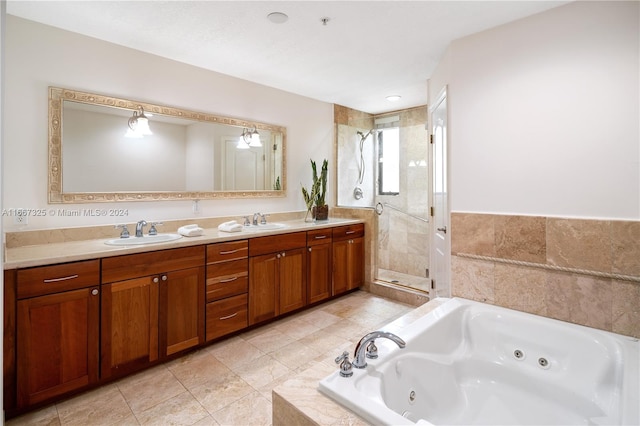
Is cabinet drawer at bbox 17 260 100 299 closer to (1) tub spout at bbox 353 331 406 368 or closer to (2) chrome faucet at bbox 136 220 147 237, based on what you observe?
(2) chrome faucet at bbox 136 220 147 237

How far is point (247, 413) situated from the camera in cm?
177

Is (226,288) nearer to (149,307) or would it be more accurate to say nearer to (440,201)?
(149,307)

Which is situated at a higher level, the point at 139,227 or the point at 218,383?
the point at 139,227

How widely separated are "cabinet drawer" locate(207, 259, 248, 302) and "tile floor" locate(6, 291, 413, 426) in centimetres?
42

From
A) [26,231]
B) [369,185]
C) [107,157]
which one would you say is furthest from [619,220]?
[26,231]

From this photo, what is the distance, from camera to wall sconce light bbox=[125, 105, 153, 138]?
8.21 ft

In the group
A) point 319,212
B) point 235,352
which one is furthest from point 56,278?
point 319,212

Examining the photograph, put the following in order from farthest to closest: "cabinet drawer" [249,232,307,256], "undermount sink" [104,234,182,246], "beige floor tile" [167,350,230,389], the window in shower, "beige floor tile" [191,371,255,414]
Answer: the window in shower, "cabinet drawer" [249,232,307,256], "undermount sink" [104,234,182,246], "beige floor tile" [167,350,230,389], "beige floor tile" [191,371,255,414]

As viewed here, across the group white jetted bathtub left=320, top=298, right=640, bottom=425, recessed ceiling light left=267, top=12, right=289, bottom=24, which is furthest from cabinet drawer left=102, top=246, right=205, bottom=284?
recessed ceiling light left=267, top=12, right=289, bottom=24

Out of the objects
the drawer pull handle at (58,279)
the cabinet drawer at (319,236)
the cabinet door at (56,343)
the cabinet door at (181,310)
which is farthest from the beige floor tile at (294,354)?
the drawer pull handle at (58,279)

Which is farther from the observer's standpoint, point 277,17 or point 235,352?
point 235,352

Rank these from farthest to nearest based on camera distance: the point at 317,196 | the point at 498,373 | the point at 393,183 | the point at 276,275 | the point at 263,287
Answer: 1. the point at 393,183
2. the point at 317,196
3. the point at 276,275
4. the point at 263,287
5. the point at 498,373

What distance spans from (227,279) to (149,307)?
0.58m

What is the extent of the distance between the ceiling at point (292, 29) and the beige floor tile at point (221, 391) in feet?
7.71
